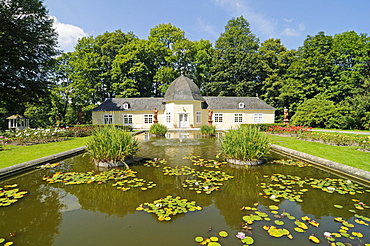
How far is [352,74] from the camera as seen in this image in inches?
1040

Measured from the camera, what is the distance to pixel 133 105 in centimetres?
2764

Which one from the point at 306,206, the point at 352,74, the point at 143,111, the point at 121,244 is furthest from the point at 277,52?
the point at 121,244

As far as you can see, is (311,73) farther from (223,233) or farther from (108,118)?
(223,233)

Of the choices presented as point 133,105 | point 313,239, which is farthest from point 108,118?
point 313,239

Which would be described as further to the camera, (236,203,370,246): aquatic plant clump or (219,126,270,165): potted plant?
(219,126,270,165): potted plant

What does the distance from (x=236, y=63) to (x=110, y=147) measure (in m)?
30.9

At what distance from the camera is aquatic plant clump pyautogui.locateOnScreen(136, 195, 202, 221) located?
11.1 feet

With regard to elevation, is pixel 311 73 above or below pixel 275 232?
above

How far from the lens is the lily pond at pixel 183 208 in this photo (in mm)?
2754

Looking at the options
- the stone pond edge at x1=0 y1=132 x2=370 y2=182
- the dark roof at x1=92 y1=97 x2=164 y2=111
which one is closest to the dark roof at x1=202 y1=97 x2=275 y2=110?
the dark roof at x1=92 y1=97 x2=164 y2=111

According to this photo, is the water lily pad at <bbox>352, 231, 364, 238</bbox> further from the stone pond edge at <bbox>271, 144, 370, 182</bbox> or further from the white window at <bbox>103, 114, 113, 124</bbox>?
the white window at <bbox>103, 114, 113, 124</bbox>

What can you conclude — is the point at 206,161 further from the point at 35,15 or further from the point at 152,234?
the point at 35,15

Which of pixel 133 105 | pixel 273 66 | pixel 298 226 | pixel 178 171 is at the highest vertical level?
pixel 273 66

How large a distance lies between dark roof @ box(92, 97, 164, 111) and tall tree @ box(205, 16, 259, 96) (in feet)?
37.5
